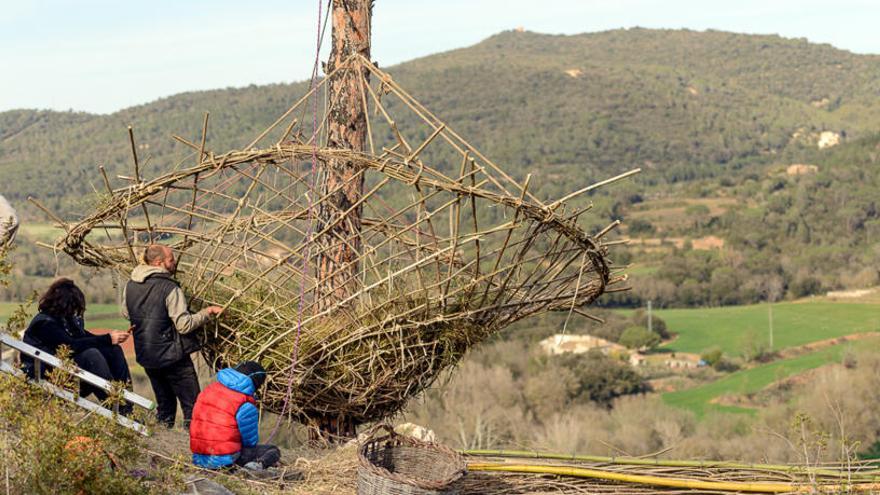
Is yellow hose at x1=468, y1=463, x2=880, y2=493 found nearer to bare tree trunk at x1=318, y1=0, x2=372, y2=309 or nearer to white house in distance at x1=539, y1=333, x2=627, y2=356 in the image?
bare tree trunk at x1=318, y1=0, x2=372, y2=309

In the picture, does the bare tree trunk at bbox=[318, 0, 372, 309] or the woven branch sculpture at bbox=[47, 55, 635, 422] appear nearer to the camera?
the woven branch sculpture at bbox=[47, 55, 635, 422]

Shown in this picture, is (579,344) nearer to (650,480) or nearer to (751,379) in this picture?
(751,379)

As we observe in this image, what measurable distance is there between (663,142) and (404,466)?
117 metres

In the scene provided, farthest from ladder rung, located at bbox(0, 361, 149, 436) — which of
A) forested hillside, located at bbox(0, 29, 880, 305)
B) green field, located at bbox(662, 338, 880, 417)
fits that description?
green field, located at bbox(662, 338, 880, 417)

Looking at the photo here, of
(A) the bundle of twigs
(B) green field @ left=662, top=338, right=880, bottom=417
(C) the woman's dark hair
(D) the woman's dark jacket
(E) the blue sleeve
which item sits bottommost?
(B) green field @ left=662, top=338, right=880, bottom=417

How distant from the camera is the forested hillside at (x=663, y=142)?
79.3m

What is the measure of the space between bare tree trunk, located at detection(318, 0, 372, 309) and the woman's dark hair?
1.80m

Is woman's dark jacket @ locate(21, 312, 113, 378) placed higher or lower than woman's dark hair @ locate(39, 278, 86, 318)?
lower

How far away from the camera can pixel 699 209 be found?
9125cm

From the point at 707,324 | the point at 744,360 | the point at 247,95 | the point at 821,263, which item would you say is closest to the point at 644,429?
the point at 744,360

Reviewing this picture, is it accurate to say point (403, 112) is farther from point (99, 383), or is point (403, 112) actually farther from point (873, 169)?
point (99, 383)

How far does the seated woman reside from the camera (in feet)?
24.9

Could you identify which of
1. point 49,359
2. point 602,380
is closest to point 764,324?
point 602,380

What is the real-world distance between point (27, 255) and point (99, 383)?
42.9m
